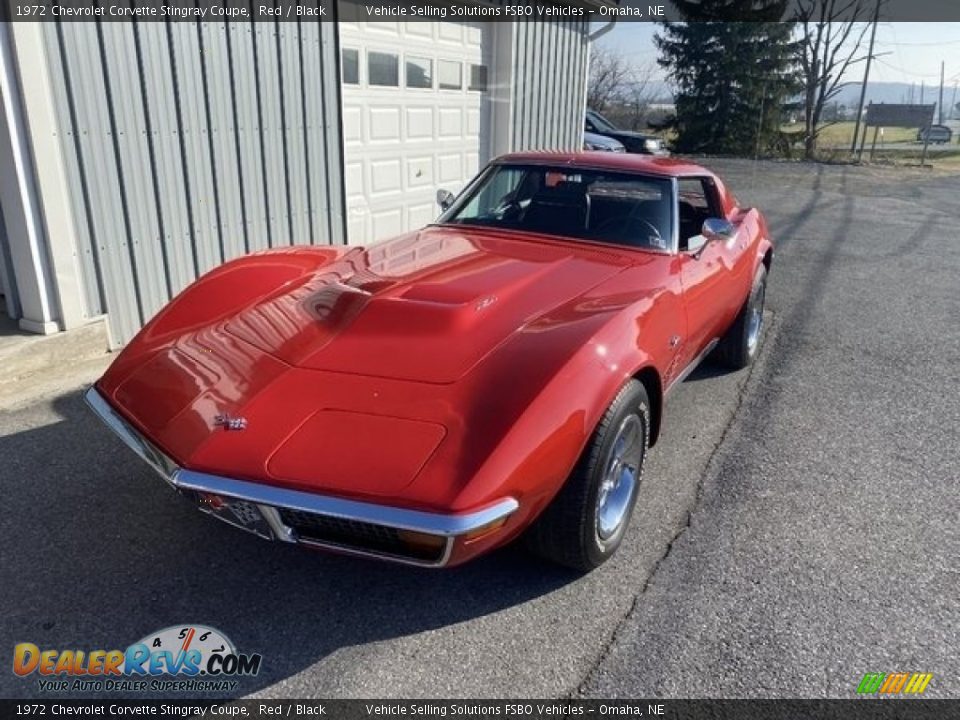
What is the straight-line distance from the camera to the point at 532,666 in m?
2.32

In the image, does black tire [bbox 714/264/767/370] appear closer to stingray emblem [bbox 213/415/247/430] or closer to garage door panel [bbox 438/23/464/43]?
stingray emblem [bbox 213/415/247/430]

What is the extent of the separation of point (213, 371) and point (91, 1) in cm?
305

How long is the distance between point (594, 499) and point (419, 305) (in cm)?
107

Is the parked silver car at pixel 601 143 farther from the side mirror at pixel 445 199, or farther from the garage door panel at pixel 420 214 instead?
the side mirror at pixel 445 199

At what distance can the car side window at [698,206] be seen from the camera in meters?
4.62

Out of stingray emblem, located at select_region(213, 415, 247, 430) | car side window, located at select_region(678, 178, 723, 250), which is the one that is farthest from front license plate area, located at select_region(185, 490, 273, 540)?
car side window, located at select_region(678, 178, 723, 250)

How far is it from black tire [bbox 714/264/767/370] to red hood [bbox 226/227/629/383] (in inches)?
62.8

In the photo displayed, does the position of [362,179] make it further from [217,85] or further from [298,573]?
[298,573]

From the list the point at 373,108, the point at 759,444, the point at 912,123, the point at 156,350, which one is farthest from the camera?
the point at 912,123

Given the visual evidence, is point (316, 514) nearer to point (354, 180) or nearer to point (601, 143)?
point (354, 180)

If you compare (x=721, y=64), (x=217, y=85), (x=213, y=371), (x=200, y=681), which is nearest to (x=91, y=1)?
(x=217, y=85)

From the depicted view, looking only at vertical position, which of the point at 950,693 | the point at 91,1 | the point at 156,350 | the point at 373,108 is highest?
the point at 91,1

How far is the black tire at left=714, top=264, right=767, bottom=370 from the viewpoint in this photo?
4.81 metres

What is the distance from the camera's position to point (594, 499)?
2.53 meters
